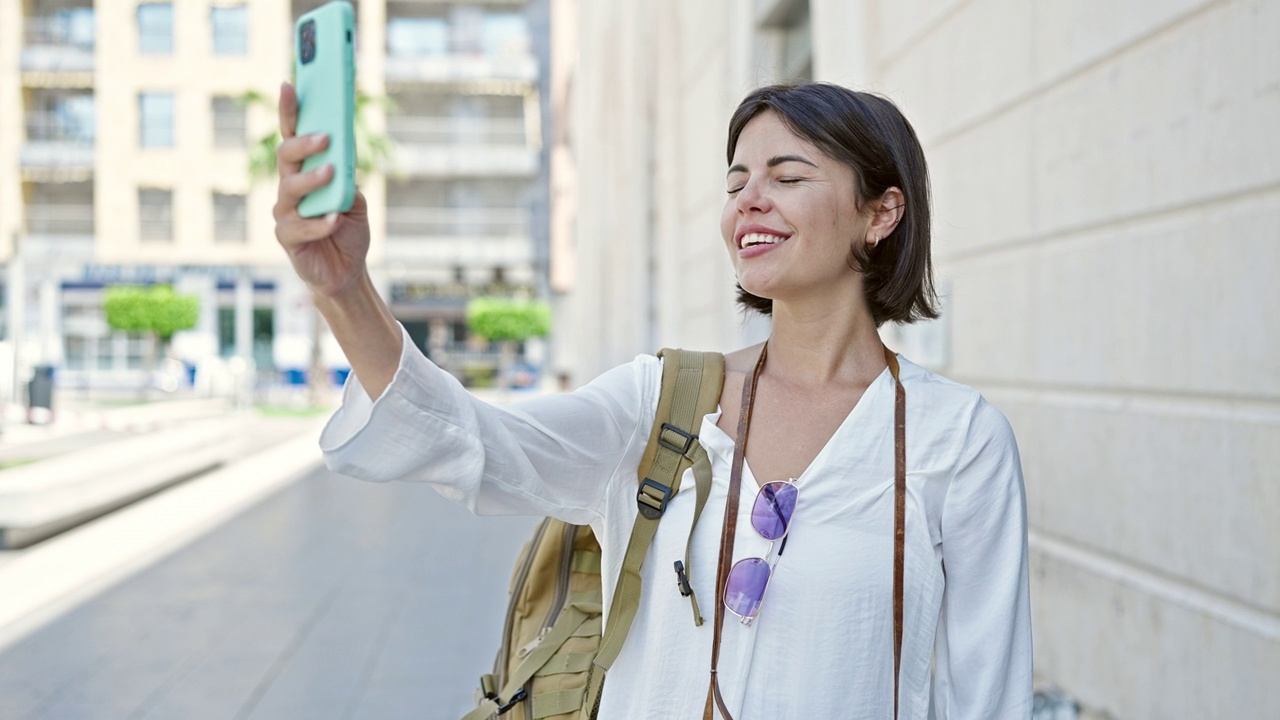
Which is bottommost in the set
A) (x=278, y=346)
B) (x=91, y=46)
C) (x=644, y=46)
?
(x=278, y=346)

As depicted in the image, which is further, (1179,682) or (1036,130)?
(1036,130)

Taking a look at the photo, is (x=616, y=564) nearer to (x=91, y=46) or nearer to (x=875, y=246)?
(x=875, y=246)

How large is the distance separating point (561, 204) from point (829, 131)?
39.0m

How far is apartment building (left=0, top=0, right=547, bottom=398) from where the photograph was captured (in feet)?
127

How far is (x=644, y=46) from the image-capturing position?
13914 mm

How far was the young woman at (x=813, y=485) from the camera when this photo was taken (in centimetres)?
167

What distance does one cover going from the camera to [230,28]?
39250 mm

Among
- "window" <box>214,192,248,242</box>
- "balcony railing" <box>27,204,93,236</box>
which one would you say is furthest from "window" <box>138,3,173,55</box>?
"balcony railing" <box>27,204,93,236</box>

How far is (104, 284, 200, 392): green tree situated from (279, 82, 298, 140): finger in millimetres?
36327

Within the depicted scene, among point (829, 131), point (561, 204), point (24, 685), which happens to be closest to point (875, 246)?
point (829, 131)

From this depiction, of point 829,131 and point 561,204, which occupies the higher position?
point 561,204

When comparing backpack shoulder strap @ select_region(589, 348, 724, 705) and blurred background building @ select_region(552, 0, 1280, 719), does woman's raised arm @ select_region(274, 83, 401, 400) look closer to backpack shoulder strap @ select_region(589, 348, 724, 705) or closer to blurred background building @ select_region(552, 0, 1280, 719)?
backpack shoulder strap @ select_region(589, 348, 724, 705)

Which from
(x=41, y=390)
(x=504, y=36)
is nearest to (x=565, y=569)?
(x=41, y=390)

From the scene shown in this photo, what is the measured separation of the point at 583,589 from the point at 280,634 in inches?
187
